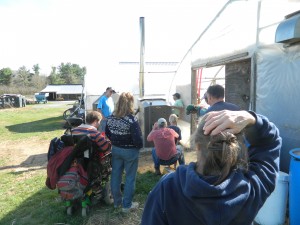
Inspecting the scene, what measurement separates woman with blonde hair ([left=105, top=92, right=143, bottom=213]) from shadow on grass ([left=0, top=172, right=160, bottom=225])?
0.20 metres

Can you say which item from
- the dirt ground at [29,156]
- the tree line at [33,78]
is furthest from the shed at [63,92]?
the dirt ground at [29,156]

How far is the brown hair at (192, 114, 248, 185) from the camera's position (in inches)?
39.3

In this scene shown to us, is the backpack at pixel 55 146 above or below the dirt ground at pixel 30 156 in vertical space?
above

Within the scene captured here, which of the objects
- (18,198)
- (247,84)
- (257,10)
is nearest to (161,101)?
(247,84)

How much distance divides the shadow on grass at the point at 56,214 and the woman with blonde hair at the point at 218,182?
2796mm

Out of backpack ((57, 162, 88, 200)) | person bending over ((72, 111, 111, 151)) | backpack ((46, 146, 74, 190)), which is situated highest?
person bending over ((72, 111, 111, 151))

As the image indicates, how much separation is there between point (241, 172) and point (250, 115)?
9.6 inches

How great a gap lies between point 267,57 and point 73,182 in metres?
3.45

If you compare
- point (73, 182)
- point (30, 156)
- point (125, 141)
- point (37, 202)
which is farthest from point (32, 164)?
point (125, 141)

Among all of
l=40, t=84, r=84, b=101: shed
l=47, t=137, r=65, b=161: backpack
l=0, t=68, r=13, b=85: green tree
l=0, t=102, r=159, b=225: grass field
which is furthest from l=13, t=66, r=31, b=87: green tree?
l=47, t=137, r=65, b=161: backpack

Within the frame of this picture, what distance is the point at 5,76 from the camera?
52625 mm

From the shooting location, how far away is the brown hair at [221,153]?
3.27 feet

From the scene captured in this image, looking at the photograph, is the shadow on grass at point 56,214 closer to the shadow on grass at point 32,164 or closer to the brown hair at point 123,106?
the brown hair at point 123,106

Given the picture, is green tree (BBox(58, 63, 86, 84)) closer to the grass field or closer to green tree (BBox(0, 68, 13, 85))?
green tree (BBox(0, 68, 13, 85))
